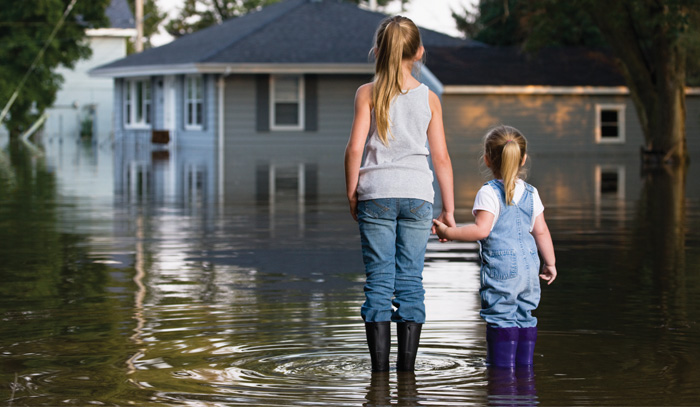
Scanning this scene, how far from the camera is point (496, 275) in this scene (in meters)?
5.56

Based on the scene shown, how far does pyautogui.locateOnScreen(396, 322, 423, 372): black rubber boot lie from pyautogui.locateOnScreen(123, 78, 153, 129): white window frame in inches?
1514

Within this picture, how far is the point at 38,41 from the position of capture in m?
→ 43.4

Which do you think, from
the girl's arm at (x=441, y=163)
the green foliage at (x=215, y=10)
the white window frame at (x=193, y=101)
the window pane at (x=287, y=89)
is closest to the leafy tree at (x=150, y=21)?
the green foliage at (x=215, y=10)

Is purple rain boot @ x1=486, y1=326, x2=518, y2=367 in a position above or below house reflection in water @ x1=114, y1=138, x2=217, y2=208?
below

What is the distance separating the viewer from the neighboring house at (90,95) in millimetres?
53375

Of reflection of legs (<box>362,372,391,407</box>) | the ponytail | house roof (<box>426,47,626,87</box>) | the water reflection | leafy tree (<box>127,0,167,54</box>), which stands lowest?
reflection of legs (<box>362,372,391,407</box>)

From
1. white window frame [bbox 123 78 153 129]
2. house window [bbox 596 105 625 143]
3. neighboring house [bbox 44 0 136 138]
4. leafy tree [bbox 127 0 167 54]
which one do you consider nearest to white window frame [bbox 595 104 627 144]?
house window [bbox 596 105 625 143]

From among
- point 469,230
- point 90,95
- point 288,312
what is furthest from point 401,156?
point 90,95

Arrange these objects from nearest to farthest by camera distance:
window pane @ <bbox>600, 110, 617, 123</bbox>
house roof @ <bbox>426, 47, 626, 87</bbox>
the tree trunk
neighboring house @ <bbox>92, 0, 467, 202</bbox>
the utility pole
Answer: the tree trunk < house roof @ <bbox>426, 47, 626, 87</bbox> < neighboring house @ <bbox>92, 0, 467, 202</bbox> < window pane @ <bbox>600, 110, 617, 123</bbox> < the utility pole

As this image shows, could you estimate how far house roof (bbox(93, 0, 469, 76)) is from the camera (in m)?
37.6

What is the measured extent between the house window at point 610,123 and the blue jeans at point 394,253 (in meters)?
32.3

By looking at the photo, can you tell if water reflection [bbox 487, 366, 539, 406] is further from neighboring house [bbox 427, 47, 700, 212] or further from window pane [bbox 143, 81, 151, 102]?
window pane [bbox 143, 81, 151, 102]

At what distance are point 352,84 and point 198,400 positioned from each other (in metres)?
34.1

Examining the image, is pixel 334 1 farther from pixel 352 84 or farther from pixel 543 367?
pixel 543 367
